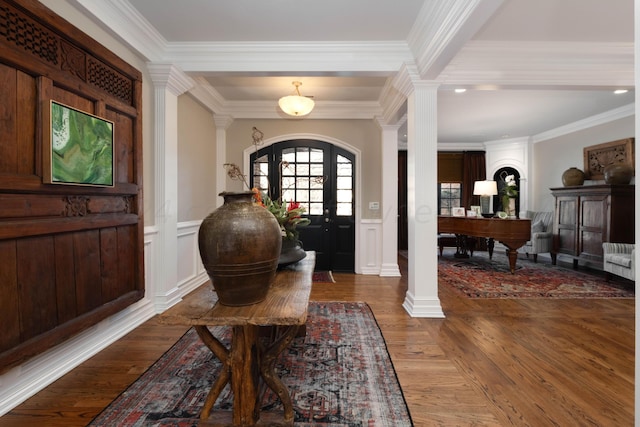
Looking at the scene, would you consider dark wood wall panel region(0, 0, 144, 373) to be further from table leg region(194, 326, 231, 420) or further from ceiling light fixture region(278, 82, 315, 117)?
ceiling light fixture region(278, 82, 315, 117)

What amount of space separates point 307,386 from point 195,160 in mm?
3372

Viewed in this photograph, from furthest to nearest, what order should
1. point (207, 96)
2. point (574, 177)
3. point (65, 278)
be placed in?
point (574, 177)
point (207, 96)
point (65, 278)

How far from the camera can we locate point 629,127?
201 inches

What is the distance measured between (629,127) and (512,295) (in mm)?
3826

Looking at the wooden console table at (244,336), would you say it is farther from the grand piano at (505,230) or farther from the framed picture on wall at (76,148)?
the grand piano at (505,230)

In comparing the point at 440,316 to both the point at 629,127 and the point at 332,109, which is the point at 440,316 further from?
the point at 629,127

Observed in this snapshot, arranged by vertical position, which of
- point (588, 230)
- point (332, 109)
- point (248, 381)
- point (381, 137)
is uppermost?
point (332, 109)

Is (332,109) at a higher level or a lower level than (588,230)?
higher

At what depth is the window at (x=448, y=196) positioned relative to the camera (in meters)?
8.01

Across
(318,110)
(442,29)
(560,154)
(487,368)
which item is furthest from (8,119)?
(560,154)

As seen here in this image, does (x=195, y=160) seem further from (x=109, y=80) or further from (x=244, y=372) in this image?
(x=244, y=372)

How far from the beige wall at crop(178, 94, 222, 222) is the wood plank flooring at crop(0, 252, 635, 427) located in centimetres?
167

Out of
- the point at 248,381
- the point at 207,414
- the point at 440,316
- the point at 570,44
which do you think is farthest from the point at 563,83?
the point at 207,414

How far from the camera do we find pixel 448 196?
8.04 metres
